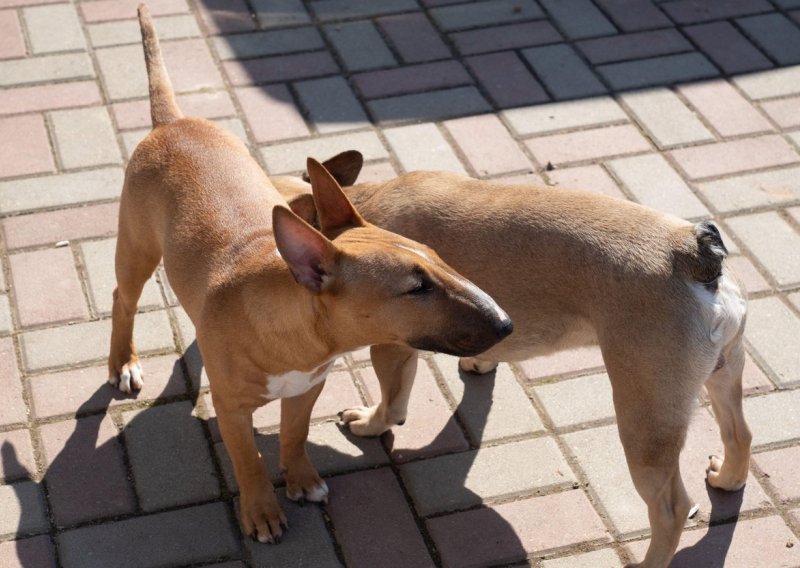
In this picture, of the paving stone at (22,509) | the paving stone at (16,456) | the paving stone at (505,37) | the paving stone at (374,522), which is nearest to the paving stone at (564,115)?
the paving stone at (505,37)

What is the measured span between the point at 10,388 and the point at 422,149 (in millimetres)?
2538

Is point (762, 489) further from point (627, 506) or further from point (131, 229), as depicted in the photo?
point (131, 229)

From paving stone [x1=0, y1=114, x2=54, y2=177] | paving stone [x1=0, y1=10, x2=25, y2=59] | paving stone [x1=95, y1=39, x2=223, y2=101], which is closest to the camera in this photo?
paving stone [x1=0, y1=114, x2=54, y2=177]

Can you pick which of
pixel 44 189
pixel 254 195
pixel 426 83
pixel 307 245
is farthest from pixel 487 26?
pixel 307 245

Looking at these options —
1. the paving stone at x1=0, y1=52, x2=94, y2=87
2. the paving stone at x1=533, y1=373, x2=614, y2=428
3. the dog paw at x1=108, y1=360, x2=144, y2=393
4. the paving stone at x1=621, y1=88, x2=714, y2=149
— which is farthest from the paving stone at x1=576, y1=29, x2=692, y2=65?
the dog paw at x1=108, y1=360, x2=144, y2=393

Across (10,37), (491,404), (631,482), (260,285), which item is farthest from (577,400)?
(10,37)

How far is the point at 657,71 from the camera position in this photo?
22.4ft

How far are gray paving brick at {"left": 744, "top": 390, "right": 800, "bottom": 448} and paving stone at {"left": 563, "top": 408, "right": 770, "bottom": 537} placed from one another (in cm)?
6

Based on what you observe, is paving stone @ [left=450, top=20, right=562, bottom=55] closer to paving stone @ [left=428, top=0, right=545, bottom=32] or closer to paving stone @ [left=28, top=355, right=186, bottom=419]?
paving stone @ [left=428, top=0, right=545, bottom=32]

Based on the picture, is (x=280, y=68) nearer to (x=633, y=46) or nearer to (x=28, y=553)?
(x=633, y=46)

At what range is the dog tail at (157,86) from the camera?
4.67 m

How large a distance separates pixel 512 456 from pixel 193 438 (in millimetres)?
1297

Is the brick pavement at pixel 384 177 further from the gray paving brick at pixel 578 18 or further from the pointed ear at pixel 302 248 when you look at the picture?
the pointed ear at pixel 302 248

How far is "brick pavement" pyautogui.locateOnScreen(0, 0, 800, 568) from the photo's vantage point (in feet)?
14.1
